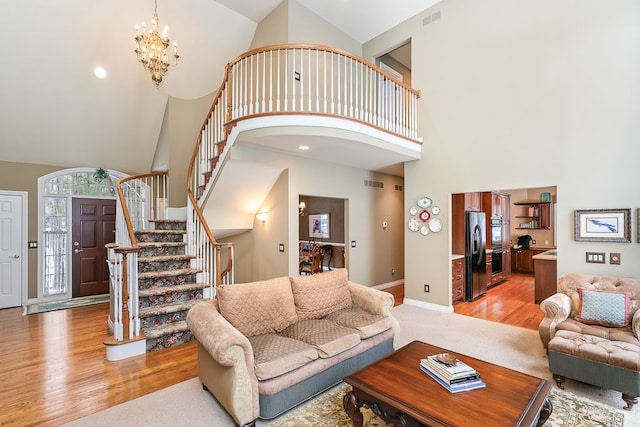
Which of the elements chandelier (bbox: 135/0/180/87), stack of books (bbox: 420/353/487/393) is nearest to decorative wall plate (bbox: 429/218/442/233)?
stack of books (bbox: 420/353/487/393)

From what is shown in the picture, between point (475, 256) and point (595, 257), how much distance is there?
2.22m

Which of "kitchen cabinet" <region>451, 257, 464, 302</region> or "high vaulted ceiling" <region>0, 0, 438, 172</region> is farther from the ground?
"high vaulted ceiling" <region>0, 0, 438, 172</region>

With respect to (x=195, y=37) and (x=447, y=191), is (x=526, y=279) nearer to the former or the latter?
(x=447, y=191)

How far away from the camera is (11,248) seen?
18.3 feet

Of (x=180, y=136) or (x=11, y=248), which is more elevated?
(x=180, y=136)

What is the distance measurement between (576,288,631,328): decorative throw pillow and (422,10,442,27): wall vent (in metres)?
4.70

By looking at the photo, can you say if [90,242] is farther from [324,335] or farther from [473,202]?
[473,202]

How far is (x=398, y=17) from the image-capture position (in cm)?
566

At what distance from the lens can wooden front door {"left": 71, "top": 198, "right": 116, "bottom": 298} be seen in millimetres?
6246

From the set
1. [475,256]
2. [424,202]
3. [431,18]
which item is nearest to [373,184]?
[424,202]

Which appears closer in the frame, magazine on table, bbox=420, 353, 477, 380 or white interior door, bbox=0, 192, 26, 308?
magazine on table, bbox=420, 353, 477, 380

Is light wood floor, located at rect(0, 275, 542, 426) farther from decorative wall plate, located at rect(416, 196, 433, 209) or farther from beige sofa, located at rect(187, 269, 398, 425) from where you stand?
decorative wall plate, located at rect(416, 196, 433, 209)

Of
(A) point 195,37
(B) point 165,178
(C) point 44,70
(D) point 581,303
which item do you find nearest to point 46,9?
(C) point 44,70

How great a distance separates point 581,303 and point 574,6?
3.68 m
